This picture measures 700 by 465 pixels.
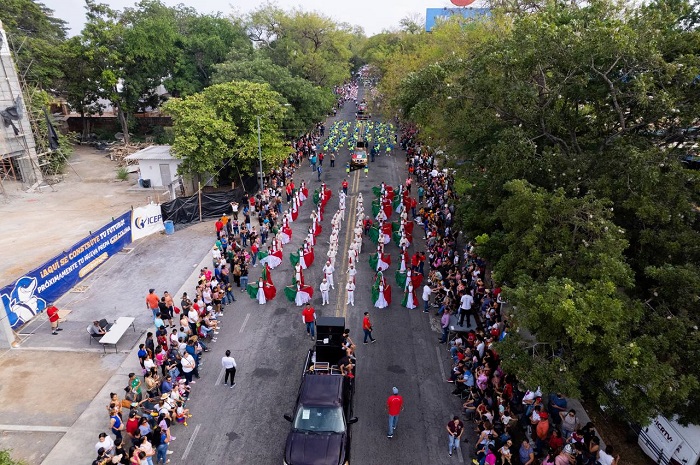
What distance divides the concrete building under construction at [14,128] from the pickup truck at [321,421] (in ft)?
101

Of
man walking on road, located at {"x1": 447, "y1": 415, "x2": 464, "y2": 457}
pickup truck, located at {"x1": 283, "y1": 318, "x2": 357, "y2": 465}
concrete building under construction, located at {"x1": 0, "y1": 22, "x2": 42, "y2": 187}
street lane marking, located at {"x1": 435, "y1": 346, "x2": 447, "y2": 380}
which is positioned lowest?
street lane marking, located at {"x1": 435, "y1": 346, "x2": 447, "y2": 380}

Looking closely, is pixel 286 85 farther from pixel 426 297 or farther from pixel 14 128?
pixel 426 297

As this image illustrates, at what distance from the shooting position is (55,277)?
51.5ft

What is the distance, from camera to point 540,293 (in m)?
9.46

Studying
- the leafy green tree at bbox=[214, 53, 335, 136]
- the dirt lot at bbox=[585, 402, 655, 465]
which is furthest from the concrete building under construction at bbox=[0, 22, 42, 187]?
the dirt lot at bbox=[585, 402, 655, 465]

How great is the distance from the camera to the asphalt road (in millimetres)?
10984

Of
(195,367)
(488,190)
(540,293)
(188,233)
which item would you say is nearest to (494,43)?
(488,190)

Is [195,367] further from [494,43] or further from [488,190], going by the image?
[494,43]

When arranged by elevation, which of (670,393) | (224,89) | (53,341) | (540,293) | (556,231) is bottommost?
(53,341)

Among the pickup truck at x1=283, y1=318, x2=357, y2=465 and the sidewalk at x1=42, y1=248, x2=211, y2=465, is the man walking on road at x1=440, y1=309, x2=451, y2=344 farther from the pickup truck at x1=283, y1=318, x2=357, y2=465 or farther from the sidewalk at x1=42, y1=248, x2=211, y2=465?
the sidewalk at x1=42, y1=248, x2=211, y2=465

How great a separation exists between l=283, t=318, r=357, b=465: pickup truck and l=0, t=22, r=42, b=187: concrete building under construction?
101 ft

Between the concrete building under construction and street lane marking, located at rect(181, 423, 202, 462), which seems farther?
the concrete building under construction

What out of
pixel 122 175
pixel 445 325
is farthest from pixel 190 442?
pixel 122 175

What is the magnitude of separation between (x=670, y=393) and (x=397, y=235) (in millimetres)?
14367
